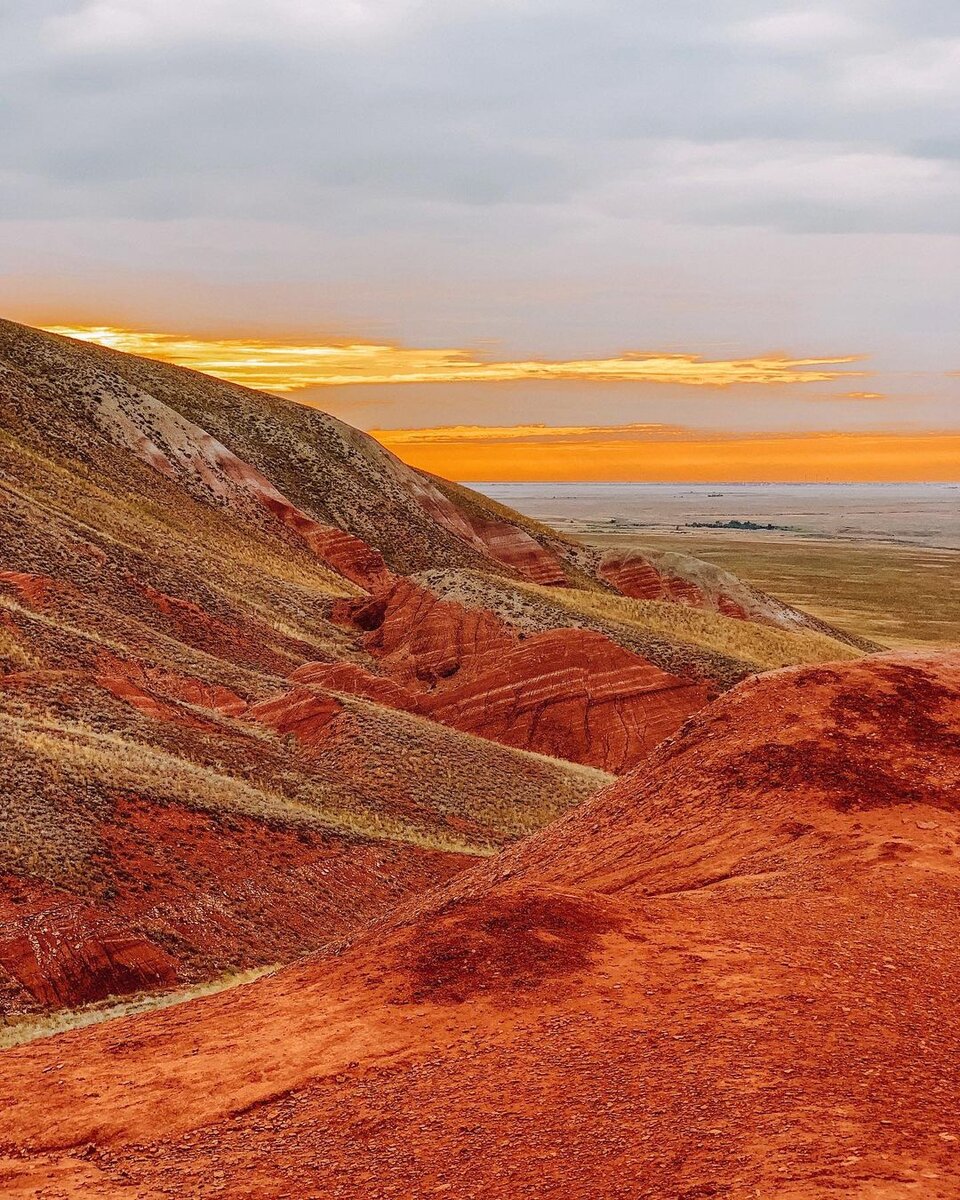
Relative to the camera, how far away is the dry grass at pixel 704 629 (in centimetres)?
5931

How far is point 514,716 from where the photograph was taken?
41.4 meters

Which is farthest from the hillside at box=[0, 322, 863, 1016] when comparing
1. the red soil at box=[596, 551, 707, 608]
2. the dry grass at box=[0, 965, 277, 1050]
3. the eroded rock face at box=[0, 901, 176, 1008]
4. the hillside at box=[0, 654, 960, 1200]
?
the hillside at box=[0, 654, 960, 1200]

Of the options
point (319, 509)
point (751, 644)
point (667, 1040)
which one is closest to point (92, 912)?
point (667, 1040)

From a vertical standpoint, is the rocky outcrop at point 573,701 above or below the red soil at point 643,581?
below

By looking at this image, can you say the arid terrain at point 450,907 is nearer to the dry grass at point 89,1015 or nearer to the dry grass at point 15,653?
the dry grass at point 89,1015

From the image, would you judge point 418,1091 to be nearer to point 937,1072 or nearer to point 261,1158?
point 261,1158

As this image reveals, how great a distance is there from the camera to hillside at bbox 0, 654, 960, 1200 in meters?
8.73

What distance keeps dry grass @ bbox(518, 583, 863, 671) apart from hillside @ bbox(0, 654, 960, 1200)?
42032mm

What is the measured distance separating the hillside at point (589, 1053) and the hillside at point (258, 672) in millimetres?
6923

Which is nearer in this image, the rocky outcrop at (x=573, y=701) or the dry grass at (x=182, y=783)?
the dry grass at (x=182, y=783)

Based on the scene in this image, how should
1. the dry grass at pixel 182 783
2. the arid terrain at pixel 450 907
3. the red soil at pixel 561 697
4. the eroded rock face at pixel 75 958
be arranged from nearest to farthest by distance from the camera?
1. the arid terrain at pixel 450 907
2. the eroded rock face at pixel 75 958
3. the dry grass at pixel 182 783
4. the red soil at pixel 561 697

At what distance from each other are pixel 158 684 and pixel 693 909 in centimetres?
2493

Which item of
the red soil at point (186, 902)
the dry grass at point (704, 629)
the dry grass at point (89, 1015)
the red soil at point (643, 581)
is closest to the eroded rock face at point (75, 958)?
the red soil at point (186, 902)

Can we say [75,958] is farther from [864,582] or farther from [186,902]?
[864,582]
